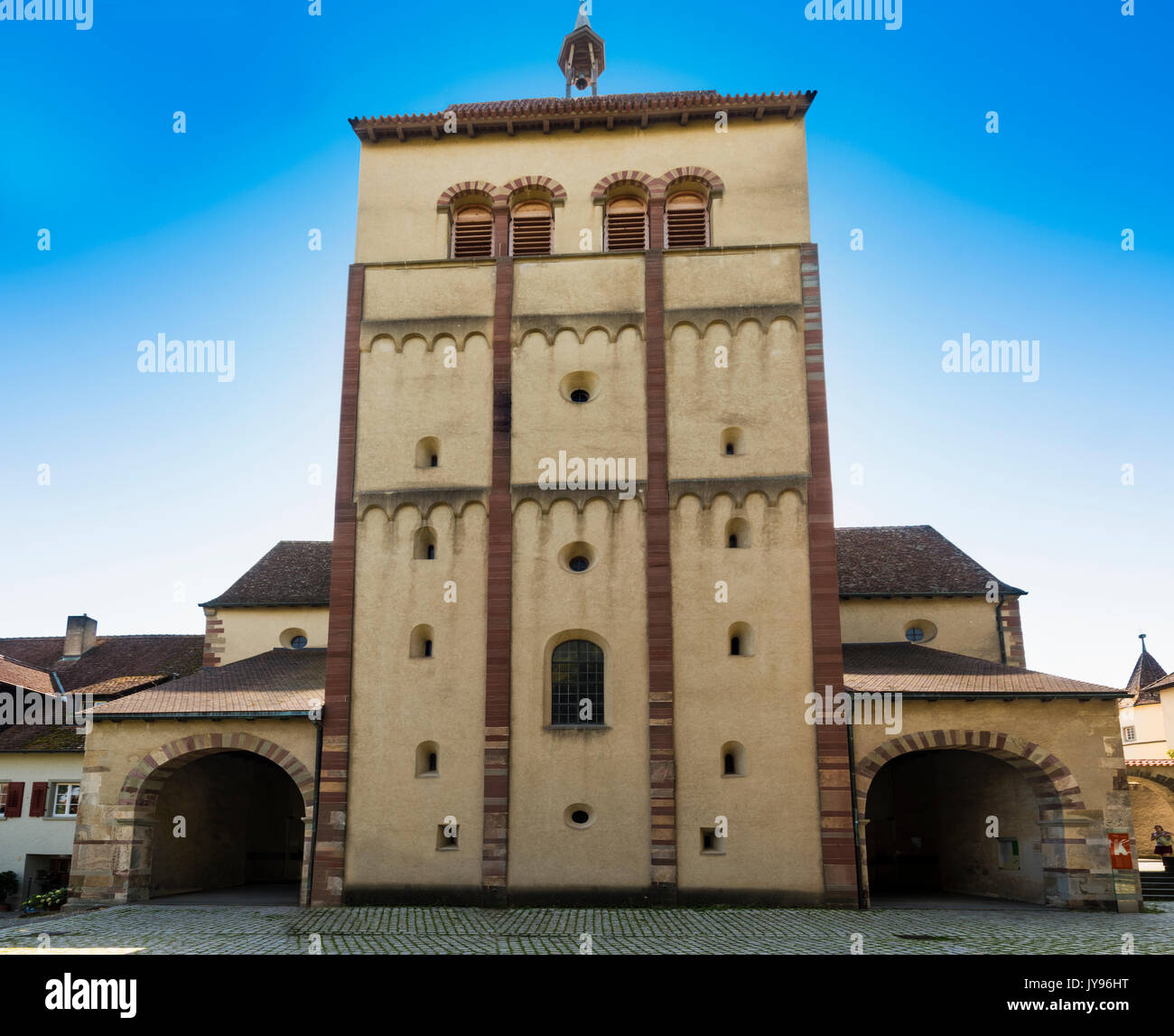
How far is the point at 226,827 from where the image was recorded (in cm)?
2652

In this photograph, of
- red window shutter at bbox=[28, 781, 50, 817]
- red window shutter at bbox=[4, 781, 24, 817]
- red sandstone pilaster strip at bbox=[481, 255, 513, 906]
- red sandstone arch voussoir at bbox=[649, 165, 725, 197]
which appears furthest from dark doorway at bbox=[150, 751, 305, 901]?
red sandstone arch voussoir at bbox=[649, 165, 725, 197]

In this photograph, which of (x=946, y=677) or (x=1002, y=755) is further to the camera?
(x=946, y=677)

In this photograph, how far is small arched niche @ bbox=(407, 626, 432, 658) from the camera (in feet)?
71.7

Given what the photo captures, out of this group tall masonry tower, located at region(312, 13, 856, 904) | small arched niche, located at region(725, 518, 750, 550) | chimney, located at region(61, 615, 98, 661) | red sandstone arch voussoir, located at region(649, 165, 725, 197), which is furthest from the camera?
chimney, located at region(61, 615, 98, 661)

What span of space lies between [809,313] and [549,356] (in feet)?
20.6

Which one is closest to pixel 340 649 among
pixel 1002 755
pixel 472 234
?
pixel 472 234

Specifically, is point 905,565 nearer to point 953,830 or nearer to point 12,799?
point 953,830

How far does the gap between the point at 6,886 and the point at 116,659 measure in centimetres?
842

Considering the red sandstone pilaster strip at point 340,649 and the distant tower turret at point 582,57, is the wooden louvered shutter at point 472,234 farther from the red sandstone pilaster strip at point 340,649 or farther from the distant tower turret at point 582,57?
the distant tower turret at point 582,57

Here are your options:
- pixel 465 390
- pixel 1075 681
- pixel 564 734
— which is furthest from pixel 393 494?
pixel 1075 681

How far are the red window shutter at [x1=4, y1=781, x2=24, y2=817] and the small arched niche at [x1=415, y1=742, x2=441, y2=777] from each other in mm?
17512

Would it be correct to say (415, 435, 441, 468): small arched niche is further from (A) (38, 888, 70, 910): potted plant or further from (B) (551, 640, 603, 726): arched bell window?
(A) (38, 888, 70, 910): potted plant

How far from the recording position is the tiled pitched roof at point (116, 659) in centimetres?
3266

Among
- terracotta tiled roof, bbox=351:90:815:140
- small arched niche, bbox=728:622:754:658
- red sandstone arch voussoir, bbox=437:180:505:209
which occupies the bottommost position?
small arched niche, bbox=728:622:754:658
